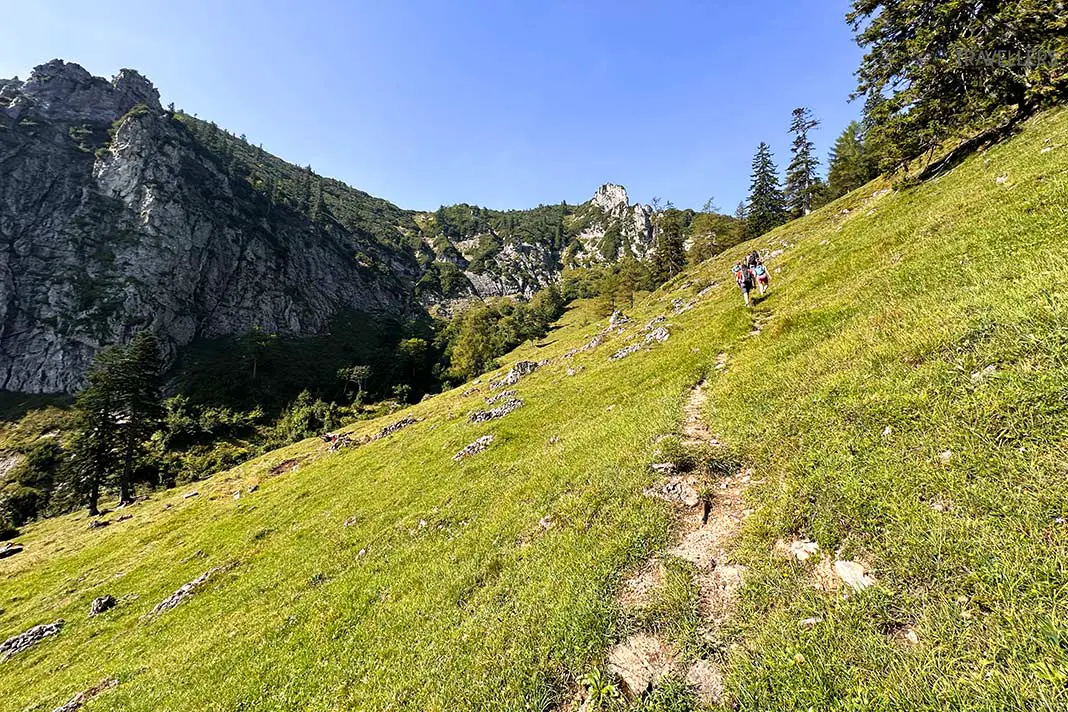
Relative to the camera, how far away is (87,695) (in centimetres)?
1515

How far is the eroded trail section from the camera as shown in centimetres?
601

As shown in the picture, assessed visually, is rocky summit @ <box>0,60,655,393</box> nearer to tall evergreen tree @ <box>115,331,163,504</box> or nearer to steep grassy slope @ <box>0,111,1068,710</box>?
tall evergreen tree @ <box>115,331,163,504</box>

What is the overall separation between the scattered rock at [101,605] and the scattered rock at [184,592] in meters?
5.21

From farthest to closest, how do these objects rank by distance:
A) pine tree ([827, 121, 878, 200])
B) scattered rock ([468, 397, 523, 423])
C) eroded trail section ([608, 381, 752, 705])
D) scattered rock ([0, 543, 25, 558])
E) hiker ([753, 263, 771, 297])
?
pine tree ([827, 121, 878, 200]) < scattered rock ([0, 543, 25, 558]) < scattered rock ([468, 397, 523, 423]) < hiker ([753, 263, 771, 297]) < eroded trail section ([608, 381, 752, 705])

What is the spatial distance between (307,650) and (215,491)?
54146 mm

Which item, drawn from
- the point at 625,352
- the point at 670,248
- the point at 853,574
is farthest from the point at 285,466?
the point at 670,248

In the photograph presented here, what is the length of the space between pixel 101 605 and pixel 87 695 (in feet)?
44.5

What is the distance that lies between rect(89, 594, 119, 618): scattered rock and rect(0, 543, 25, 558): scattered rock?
3959cm

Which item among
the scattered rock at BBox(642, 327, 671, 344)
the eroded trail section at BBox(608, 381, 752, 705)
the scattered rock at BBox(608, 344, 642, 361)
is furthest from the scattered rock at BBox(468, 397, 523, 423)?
the eroded trail section at BBox(608, 381, 752, 705)

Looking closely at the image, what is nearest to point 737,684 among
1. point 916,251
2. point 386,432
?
point 916,251

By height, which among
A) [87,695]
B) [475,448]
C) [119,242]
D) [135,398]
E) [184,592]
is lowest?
[87,695]

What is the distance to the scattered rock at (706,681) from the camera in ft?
18.0

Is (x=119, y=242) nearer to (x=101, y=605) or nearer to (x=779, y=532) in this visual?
(x=101, y=605)

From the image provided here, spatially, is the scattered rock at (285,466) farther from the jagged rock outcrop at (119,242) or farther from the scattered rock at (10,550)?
the jagged rock outcrop at (119,242)
